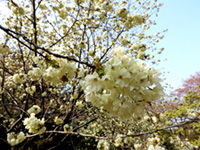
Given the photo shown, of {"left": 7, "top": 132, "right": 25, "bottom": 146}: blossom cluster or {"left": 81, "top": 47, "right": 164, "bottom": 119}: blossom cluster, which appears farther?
{"left": 7, "top": 132, "right": 25, "bottom": 146}: blossom cluster

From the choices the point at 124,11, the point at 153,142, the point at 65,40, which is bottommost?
the point at 153,142

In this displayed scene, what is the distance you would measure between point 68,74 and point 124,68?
785 millimetres

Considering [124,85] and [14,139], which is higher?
[124,85]

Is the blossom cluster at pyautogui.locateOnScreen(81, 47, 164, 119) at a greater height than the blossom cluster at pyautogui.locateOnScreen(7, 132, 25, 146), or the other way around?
the blossom cluster at pyautogui.locateOnScreen(81, 47, 164, 119)

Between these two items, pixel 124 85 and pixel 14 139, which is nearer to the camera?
pixel 124 85

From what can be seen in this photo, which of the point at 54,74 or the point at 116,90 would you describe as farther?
the point at 54,74

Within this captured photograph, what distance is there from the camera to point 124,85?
91 centimetres

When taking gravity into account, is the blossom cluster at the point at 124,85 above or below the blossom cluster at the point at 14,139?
above

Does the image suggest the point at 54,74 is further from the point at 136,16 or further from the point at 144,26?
the point at 144,26

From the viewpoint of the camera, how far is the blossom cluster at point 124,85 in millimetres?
930

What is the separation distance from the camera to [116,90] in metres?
0.97

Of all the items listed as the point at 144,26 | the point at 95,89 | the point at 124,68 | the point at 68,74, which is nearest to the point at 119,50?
the point at 124,68

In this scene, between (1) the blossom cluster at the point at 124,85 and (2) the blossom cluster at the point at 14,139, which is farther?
(2) the blossom cluster at the point at 14,139

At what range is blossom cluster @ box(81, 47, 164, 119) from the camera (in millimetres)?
930
